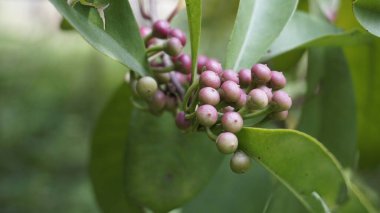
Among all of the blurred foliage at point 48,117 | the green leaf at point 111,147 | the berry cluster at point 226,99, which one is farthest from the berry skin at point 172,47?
the blurred foliage at point 48,117

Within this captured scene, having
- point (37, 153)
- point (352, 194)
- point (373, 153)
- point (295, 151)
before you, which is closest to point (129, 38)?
point (295, 151)

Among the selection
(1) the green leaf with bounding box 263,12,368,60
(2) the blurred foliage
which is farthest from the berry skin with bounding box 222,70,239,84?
(2) the blurred foliage

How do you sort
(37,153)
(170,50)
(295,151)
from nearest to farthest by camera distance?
(295,151) < (170,50) < (37,153)

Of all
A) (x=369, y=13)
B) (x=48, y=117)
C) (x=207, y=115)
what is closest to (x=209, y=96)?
(x=207, y=115)

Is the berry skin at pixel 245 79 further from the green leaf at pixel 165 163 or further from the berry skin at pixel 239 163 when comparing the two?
the green leaf at pixel 165 163

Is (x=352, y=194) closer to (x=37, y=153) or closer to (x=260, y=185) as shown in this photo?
(x=260, y=185)

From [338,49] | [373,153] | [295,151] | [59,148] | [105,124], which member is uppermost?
[295,151]

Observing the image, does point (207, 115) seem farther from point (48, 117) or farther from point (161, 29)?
point (48, 117)
